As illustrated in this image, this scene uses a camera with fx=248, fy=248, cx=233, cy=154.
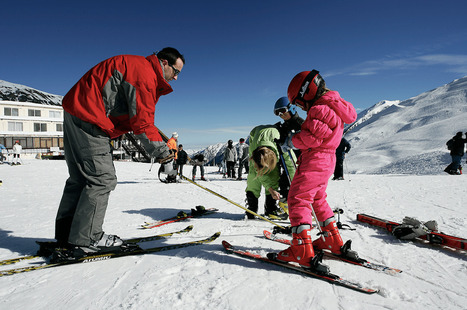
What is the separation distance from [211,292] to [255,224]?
218cm

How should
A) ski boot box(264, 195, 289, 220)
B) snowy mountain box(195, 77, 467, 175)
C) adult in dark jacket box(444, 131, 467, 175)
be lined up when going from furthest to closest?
snowy mountain box(195, 77, 467, 175), adult in dark jacket box(444, 131, 467, 175), ski boot box(264, 195, 289, 220)

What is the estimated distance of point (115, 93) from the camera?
8.07 feet

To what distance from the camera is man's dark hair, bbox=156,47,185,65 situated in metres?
2.79

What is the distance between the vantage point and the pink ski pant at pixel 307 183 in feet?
8.11

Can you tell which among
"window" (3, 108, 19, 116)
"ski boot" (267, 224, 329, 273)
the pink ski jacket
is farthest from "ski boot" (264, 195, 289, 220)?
"window" (3, 108, 19, 116)

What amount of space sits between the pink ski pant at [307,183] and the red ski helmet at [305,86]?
59 centimetres

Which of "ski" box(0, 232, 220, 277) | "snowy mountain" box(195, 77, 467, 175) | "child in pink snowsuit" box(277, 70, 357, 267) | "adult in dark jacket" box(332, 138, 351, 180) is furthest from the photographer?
"snowy mountain" box(195, 77, 467, 175)

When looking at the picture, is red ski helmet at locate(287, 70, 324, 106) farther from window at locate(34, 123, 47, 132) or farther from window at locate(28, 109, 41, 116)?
window at locate(28, 109, 41, 116)

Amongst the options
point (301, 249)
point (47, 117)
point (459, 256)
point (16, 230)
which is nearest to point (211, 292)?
point (301, 249)

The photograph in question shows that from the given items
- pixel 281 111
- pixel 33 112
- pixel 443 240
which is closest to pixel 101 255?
pixel 281 111

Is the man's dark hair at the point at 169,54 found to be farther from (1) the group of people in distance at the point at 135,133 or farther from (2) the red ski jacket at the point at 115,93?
(2) the red ski jacket at the point at 115,93

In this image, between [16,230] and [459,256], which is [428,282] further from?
[16,230]

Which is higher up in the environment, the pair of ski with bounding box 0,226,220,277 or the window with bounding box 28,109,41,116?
the window with bounding box 28,109,41,116

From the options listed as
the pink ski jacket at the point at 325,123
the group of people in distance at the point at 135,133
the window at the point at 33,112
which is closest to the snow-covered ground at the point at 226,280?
the group of people in distance at the point at 135,133
